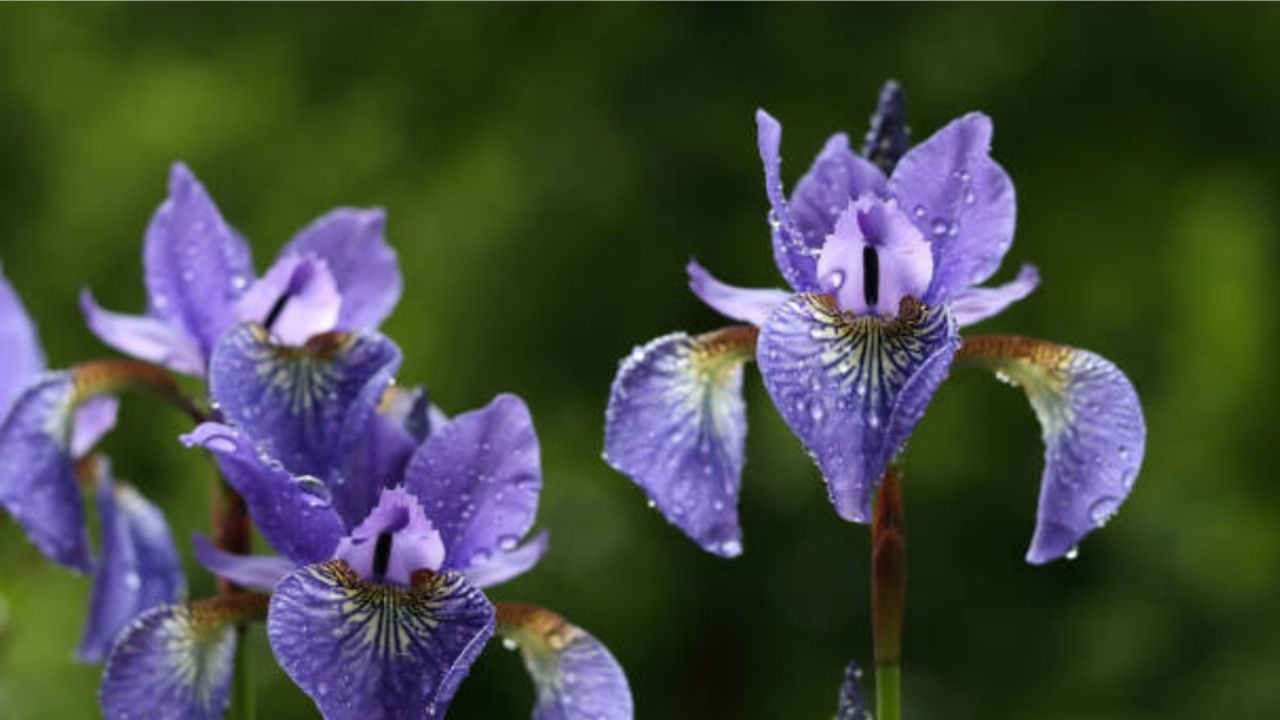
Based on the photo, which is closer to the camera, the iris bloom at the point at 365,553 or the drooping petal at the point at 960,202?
the iris bloom at the point at 365,553

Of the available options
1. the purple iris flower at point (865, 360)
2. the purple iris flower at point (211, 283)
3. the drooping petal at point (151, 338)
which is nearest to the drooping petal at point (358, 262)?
the purple iris flower at point (211, 283)

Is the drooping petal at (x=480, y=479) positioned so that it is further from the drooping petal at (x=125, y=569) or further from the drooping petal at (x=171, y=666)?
the drooping petal at (x=125, y=569)

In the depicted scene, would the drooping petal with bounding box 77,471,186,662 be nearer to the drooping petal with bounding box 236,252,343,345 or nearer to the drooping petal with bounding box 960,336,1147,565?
the drooping petal with bounding box 236,252,343,345

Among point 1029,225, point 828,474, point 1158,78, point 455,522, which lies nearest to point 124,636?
point 455,522

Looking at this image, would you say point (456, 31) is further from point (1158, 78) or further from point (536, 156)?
point (1158, 78)

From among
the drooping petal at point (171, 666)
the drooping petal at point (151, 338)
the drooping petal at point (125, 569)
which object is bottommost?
the drooping petal at point (125, 569)

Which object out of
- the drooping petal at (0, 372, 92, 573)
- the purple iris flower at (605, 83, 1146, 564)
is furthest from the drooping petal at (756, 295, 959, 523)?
the drooping petal at (0, 372, 92, 573)

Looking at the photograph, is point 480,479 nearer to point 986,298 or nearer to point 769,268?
point 986,298

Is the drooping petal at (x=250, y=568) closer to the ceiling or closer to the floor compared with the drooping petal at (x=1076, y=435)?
closer to the floor
